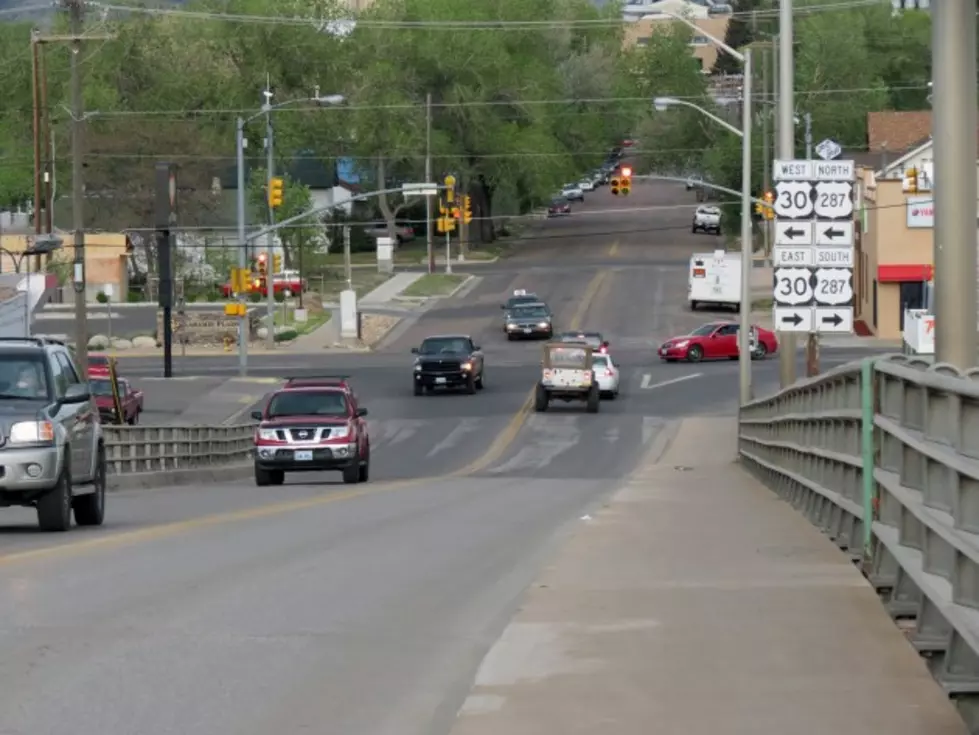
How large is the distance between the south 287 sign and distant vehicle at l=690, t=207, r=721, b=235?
309ft

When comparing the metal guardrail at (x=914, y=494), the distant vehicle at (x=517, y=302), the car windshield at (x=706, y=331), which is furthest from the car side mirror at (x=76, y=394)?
the distant vehicle at (x=517, y=302)

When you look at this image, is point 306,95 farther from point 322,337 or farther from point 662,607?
point 662,607

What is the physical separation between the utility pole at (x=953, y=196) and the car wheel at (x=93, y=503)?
35.4 ft

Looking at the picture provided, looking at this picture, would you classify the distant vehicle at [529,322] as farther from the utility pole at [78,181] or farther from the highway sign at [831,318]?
the highway sign at [831,318]

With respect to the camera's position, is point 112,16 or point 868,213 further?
→ point 112,16

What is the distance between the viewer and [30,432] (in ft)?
59.8

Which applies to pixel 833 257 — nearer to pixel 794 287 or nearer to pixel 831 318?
pixel 794 287

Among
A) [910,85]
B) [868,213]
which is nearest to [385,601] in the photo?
[868,213]

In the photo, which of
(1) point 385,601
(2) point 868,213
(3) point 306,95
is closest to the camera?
(1) point 385,601

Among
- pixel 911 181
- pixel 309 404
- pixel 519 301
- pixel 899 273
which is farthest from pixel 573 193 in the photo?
pixel 309 404

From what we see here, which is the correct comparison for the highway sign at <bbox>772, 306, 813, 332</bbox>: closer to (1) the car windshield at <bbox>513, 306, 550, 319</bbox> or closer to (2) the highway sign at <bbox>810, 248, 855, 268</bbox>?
(2) the highway sign at <bbox>810, 248, 855, 268</bbox>

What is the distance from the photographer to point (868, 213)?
77000 mm

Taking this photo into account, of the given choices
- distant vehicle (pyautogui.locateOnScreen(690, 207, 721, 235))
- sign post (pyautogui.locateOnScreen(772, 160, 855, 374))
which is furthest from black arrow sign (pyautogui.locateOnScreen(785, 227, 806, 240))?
distant vehicle (pyautogui.locateOnScreen(690, 207, 721, 235))

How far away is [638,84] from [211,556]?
439 ft
